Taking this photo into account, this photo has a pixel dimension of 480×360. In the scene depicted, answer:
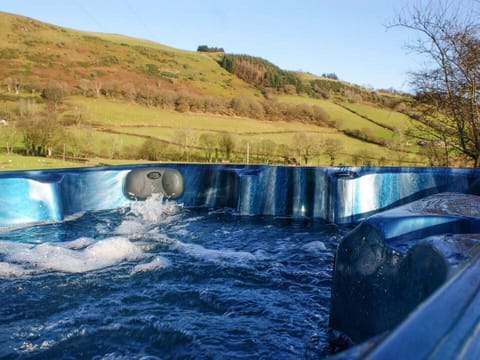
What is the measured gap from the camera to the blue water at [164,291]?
1.90m

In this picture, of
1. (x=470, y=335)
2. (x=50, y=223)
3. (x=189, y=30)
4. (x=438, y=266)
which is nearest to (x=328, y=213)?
(x=50, y=223)

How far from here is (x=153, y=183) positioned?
17.1 ft

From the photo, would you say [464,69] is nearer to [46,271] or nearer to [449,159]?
[449,159]

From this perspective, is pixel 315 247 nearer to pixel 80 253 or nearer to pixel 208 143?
pixel 80 253

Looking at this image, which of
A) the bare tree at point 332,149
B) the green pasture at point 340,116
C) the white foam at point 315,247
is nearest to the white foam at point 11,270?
the white foam at point 315,247

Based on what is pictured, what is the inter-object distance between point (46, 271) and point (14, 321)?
2.50ft

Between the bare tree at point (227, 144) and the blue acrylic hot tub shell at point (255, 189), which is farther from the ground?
the bare tree at point (227, 144)

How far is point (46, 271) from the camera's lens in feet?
9.45

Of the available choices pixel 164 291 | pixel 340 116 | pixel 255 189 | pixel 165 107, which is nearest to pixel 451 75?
pixel 255 189

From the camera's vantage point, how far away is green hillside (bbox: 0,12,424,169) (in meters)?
13.2

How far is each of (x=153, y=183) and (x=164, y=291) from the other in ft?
9.18

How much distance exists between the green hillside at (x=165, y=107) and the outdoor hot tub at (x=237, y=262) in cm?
508

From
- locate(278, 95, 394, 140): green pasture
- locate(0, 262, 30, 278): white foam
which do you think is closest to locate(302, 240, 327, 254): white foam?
locate(0, 262, 30, 278): white foam

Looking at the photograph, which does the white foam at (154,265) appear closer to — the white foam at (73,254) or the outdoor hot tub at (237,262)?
the outdoor hot tub at (237,262)
